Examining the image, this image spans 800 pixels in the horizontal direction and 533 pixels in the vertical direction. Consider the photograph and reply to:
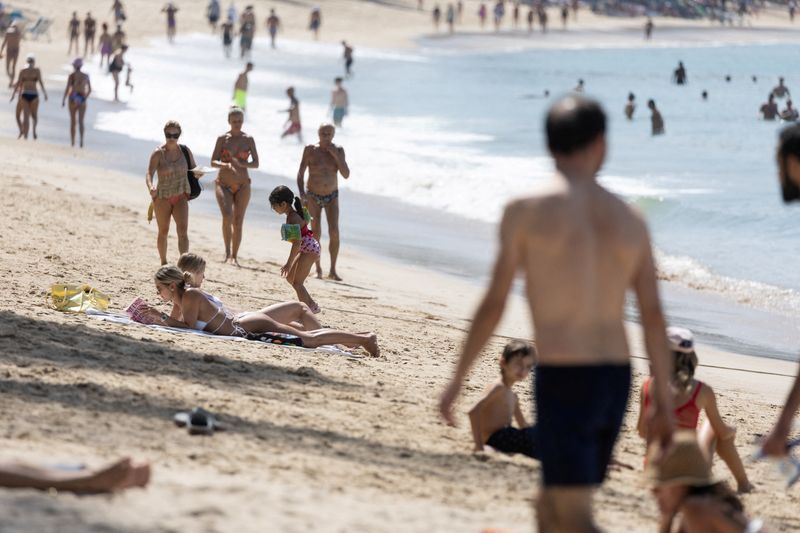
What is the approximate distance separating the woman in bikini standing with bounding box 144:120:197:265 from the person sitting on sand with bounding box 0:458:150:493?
6552 mm

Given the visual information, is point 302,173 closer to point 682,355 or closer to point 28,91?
point 682,355

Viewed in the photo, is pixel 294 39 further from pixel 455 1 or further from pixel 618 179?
pixel 618 179

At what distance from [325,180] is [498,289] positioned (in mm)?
8436

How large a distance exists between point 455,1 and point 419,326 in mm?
68965

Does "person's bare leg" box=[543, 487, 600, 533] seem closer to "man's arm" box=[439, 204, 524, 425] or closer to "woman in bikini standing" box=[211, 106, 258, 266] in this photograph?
"man's arm" box=[439, 204, 524, 425]

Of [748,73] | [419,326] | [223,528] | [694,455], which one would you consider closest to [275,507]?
[223,528]

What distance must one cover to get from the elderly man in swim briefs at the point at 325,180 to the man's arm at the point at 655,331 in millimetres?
8125

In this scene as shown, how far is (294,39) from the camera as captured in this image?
200 feet

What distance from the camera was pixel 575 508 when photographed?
357cm

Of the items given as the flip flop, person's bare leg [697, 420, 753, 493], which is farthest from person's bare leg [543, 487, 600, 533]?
person's bare leg [697, 420, 753, 493]

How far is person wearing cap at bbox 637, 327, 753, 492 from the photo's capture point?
558 cm

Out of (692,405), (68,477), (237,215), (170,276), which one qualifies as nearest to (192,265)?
(170,276)

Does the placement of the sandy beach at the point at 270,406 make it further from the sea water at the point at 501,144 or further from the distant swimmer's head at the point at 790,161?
the sea water at the point at 501,144

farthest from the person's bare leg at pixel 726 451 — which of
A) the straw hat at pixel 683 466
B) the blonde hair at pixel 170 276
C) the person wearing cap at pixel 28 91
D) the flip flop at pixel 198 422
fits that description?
the person wearing cap at pixel 28 91
